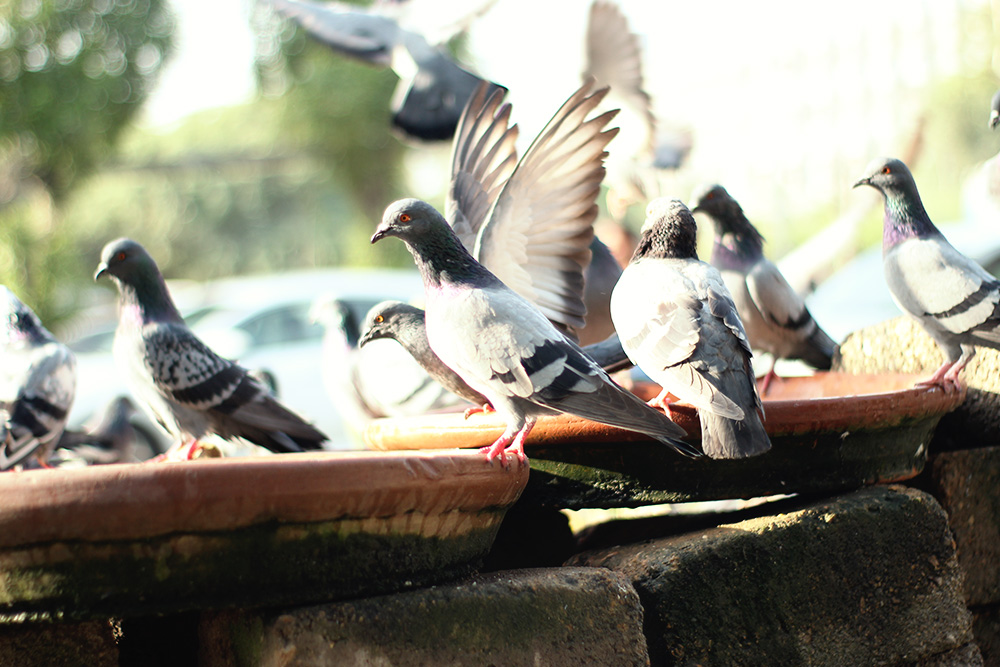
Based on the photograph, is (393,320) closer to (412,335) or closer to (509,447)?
(412,335)

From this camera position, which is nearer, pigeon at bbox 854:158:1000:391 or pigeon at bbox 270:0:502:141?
pigeon at bbox 854:158:1000:391

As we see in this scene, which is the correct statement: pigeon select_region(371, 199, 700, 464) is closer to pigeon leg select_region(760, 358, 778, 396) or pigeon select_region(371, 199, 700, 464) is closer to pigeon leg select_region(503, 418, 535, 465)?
pigeon leg select_region(503, 418, 535, 465)

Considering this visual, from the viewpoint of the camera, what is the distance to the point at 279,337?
8164mm

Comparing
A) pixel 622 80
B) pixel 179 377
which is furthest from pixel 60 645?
pixel 622 80

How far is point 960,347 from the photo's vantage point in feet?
7.89

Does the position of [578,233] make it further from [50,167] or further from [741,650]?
[50,167]

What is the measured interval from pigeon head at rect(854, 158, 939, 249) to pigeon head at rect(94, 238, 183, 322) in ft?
7.72

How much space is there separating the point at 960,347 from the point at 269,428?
86.8 inches

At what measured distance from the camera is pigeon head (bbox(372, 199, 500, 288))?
200 centimetres

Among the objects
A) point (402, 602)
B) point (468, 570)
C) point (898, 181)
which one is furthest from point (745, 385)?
point (898, 181)

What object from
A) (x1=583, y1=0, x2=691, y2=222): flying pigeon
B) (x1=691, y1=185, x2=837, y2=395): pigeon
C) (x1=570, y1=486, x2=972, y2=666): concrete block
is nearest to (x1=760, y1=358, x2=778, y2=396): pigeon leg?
A: (x1=691, y1=185, x2=837, y2=395): pigeon

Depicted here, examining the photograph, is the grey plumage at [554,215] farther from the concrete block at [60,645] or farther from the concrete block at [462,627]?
the concrete block at [60,645]

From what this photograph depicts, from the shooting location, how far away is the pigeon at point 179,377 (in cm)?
301

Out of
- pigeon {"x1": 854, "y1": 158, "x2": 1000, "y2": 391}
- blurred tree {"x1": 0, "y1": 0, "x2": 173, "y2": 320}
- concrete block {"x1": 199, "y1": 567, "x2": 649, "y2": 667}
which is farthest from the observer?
blurred tree {"x1": 0, "y1": 0, "x2": 173, "y2": 320}
